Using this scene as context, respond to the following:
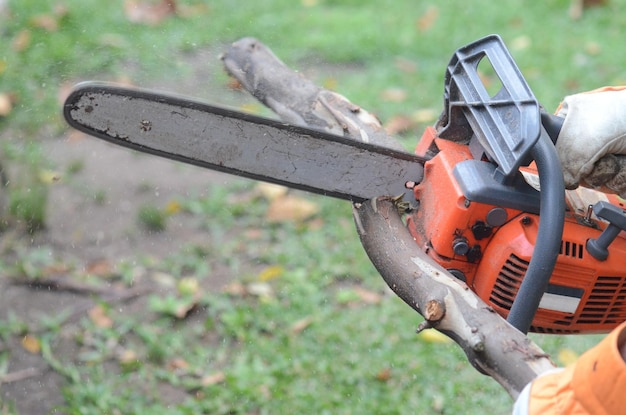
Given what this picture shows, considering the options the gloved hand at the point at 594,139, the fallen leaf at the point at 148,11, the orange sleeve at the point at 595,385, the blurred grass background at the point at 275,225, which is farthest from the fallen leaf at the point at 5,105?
the orange sleeve at the point at 595,385

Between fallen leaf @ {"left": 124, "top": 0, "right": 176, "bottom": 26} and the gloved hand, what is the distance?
3630 mm

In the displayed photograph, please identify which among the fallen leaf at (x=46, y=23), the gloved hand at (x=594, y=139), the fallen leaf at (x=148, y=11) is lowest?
the fallen leaf at (x=46, y=23)

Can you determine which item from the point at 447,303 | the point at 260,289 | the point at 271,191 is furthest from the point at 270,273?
the point at 447,303

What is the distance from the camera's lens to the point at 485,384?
9.10 feet

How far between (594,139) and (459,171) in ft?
0.91

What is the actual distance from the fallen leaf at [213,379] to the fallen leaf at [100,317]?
443 mm

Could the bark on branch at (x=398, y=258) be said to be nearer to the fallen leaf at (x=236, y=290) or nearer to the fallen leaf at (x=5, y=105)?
the fallen leaf at (x=236, y=290)

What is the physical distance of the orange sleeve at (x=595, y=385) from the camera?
109 cm

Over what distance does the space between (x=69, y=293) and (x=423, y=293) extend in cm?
190

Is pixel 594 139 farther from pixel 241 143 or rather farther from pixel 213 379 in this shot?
pixel 213 379

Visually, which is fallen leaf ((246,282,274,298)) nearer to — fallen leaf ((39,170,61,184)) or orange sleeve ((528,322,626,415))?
fallen leaf ((39,170,61,184))

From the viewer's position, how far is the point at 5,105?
402cm

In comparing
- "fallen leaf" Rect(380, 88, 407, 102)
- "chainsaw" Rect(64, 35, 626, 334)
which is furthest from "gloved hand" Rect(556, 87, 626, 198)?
"fallen leaf" Rect(380, 88, 407, 102)

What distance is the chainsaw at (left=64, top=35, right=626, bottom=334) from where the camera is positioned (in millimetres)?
1675
